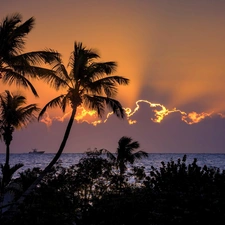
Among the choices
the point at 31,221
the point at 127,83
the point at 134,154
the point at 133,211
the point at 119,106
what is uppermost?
the point at 127,83

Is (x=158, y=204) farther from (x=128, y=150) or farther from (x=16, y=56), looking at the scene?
(x=128, y=150)

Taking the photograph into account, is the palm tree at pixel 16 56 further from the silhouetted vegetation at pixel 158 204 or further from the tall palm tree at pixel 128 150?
the tall palm tree at pixel 128 150

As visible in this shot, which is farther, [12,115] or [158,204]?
[12,115]

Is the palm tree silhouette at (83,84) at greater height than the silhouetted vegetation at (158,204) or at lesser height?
greater

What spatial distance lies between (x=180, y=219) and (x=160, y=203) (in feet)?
3.69

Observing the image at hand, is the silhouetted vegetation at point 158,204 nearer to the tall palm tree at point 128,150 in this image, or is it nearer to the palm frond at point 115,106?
the palm frond at point 115,106

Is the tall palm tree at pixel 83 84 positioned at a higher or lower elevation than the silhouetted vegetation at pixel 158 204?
higher

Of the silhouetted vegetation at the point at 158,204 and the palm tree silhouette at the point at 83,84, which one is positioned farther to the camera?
the palm tree silhouette at the point at 83,84

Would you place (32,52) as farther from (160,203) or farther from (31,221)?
(160,203)

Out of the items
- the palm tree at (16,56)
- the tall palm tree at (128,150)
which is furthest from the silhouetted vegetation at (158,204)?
the tall palm tree at (128,150)

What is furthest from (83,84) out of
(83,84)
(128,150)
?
(128,150)

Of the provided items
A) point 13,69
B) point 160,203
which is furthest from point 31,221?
point 13,69

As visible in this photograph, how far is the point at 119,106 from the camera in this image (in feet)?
85.1

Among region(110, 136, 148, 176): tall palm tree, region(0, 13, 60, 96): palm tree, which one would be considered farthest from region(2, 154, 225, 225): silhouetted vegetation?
region(110, 136, 148, 176): tall palm tree
